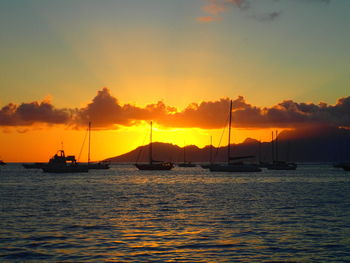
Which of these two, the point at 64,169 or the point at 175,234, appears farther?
the point at 64,169

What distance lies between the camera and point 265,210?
43688 mm

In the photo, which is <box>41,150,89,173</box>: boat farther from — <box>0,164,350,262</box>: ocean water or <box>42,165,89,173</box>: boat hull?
<box>0,164,350,262</box>: ocean water

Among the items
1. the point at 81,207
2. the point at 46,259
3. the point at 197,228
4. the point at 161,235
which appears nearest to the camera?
the point at 46,259

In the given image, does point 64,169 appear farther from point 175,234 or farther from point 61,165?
point 175,234

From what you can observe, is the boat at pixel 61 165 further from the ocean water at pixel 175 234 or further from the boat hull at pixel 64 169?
the ocean water at pixel 175 234

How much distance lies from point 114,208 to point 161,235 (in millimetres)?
18507

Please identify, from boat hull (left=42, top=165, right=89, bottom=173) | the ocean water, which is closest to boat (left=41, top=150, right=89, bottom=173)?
boat hull (left=42, top=165, right=89, bottom=173)

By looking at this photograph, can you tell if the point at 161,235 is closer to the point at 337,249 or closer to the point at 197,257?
the point at 197,257

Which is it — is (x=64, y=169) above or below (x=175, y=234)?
above

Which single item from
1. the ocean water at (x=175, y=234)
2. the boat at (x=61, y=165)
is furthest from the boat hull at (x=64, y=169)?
the ocean water at (x=175, y=234)

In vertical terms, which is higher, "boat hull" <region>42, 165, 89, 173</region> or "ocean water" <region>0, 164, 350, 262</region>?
"boat hull" <region>42, 165, 89, 173</region>

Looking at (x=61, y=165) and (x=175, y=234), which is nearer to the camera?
(x=175, y=234)

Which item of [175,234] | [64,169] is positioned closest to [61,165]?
[64,169]

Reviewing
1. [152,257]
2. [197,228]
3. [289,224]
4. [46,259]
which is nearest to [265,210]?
[289,224]
